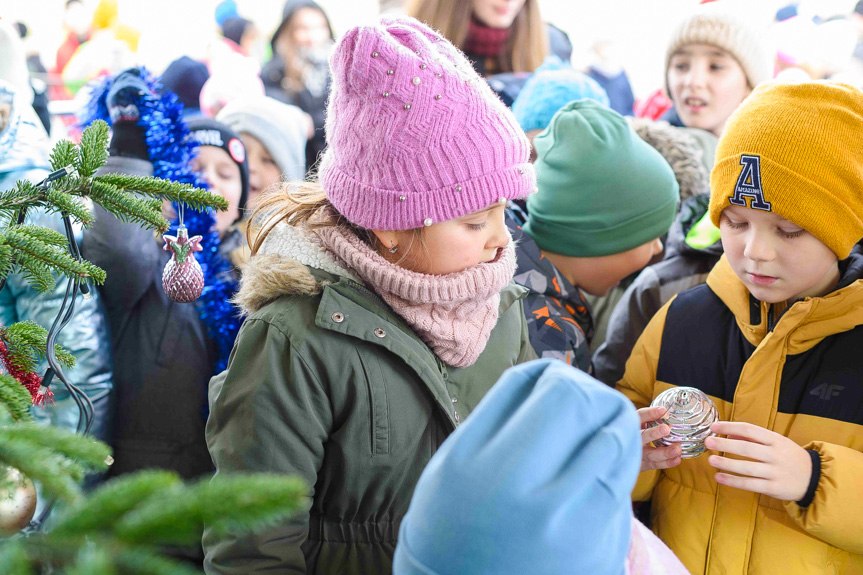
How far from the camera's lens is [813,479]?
4.02ft

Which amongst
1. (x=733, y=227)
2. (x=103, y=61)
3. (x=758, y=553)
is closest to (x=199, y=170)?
(x=733, y=227)

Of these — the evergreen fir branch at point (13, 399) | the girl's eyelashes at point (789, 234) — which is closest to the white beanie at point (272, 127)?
the girl's eyelashes at point (789, 234)

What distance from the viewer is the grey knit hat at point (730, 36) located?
9.13 ft

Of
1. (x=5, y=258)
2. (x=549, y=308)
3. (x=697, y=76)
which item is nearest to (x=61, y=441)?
(x=5, y=258)

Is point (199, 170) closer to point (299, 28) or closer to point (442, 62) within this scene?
point (442, 62)

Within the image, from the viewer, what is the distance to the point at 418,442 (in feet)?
4.28

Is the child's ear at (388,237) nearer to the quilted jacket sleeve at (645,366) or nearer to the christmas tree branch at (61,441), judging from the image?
the quilted jacket sleeve at (645,366)

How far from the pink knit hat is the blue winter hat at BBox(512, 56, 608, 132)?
1207mm

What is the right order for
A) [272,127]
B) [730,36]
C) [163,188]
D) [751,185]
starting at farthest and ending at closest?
[272,127] → [730,36] → [751,185] → [163,188]

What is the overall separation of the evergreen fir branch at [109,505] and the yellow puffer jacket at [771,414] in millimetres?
1124

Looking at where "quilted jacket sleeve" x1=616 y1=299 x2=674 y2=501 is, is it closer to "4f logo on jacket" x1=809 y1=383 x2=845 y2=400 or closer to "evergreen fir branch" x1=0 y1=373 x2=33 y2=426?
"4f logo on jacket" x1=809 y1=383 x2=845 y2=400

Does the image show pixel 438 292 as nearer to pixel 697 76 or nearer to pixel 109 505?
pixel 109 505

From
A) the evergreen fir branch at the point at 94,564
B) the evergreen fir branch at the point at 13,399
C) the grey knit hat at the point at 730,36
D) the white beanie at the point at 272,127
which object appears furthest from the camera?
the white beanie at the point at 272,127

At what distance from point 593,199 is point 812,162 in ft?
2.56
